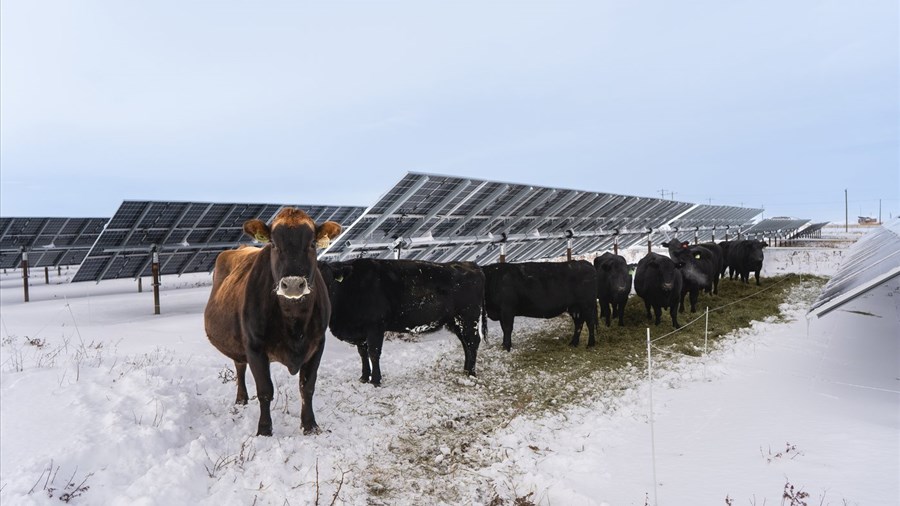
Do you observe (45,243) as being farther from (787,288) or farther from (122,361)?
(787,288)

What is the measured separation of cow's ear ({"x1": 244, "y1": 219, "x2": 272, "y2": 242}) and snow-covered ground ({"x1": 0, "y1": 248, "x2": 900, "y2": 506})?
1.99m

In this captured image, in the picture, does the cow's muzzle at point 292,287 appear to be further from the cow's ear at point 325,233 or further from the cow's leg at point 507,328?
the cow's leg at point 507,328

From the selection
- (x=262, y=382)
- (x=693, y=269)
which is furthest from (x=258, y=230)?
(x=693, y=269)

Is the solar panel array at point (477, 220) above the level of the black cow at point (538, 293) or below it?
above

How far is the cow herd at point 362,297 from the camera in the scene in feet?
14.5

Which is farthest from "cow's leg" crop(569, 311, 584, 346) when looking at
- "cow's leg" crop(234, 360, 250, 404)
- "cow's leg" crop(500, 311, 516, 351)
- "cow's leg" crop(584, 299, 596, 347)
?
"cow's leg" crop(234, 360, 250, 404)

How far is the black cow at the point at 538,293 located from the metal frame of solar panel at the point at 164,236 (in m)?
9.97

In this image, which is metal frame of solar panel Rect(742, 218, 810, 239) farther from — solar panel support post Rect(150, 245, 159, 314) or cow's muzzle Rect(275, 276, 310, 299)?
cow's muzzle Rect(275, 276, 310, 299)

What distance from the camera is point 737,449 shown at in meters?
4.68

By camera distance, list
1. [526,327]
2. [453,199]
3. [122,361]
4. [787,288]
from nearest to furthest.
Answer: [122,361] → [526,327] → [453,199] → [787,288]

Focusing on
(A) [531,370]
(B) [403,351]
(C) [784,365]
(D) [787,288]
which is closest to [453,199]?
(B) [403,351]

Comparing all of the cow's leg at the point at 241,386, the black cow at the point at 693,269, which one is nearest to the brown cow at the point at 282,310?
the cow's leg at the point at 241,386

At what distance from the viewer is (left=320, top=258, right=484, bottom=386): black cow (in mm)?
7027

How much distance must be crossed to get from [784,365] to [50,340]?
13.3 m
